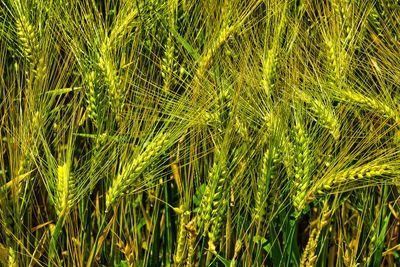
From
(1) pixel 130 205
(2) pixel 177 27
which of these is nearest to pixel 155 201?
(1) pixel 130 205

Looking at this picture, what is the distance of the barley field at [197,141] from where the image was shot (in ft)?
3.36

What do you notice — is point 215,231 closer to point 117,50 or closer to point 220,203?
point 220,203

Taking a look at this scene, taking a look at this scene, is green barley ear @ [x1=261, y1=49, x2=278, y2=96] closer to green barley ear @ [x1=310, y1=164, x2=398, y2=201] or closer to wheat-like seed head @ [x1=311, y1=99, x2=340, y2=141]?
wheat-like seed head @ [x1=311, y1=99, x2=340, y2=141]

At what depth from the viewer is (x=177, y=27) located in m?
1.27

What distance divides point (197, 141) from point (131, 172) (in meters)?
0.18

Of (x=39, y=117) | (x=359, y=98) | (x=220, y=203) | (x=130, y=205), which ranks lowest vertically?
(x=130, y=205)

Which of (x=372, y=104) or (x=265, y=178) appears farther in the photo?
(x=372, y=104)

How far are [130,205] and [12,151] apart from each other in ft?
1.03

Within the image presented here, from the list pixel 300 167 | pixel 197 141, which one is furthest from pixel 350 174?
pixel 197 141

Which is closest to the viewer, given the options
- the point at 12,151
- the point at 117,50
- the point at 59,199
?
the point at 59,199

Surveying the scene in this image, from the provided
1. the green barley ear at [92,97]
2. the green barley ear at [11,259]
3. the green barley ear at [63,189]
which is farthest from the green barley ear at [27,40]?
the green barley ear at [11,259]

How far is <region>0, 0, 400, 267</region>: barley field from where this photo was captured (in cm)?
102

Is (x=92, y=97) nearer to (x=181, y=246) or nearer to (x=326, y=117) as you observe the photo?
(x=181, y=246)

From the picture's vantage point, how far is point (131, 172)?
1.00 metres
